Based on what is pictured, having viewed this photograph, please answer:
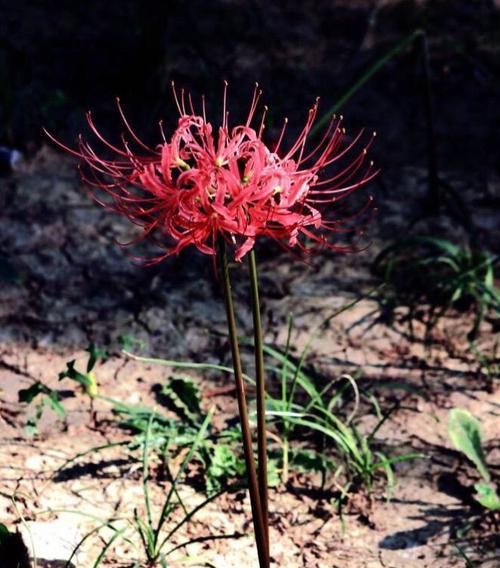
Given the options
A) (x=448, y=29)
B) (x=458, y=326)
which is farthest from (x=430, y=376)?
(x=448, y=29)

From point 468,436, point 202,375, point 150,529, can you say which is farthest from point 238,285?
point 150,529

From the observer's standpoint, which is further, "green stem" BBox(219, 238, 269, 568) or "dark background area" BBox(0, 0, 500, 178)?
"dark background area" BBox(0, 0, 500, 178)

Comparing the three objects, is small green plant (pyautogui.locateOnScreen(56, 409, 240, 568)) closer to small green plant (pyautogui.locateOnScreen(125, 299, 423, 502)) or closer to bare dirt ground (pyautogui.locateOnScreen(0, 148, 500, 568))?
bare dirt ground (pyautogui.locateOnScreen(0, 148, 500, 568))

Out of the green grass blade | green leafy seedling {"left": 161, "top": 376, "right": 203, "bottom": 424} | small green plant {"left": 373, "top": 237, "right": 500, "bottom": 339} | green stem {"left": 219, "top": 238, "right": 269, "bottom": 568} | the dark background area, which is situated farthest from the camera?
the dark background area

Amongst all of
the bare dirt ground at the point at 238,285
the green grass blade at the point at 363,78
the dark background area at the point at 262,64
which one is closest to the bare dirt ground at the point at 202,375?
the bare dirt ground at the point at 238,285

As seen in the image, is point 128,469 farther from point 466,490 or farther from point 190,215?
point 190,215

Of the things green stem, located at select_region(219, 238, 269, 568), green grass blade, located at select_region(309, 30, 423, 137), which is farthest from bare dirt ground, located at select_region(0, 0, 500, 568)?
green grass blade, located at select_region(309, 30, 423, 137)

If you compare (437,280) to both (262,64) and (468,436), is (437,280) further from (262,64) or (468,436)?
(262,64)

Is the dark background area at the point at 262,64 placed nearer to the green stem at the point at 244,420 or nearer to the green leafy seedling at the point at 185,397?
the green leafy seedling at the point at 185,397
